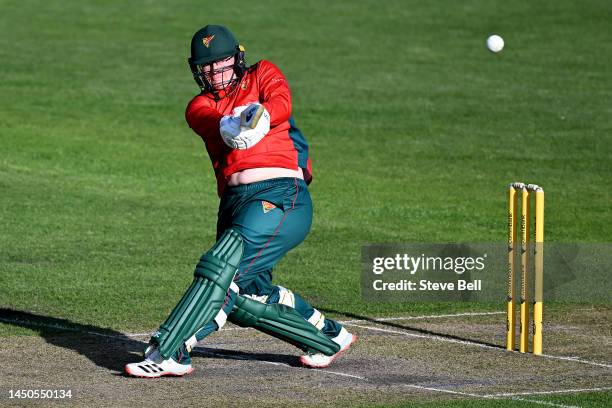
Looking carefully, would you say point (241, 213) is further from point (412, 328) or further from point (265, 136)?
point (412, 328)

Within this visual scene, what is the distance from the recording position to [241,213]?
27.9 ft

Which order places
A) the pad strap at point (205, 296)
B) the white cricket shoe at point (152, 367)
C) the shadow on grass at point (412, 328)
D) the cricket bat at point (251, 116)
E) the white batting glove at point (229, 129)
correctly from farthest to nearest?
the shadow on grass at point (412, 328), the white cricket shoe at point (152, 367), the pad strap at point (205, 296), the white batting glove at point (229, 129), the cricket bat at point (251, 116)

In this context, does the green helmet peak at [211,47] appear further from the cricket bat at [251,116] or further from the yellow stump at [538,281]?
the yellow stump at [538,281]

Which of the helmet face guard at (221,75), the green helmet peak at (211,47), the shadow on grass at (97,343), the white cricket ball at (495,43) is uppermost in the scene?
the white cricket ball at (495,43)

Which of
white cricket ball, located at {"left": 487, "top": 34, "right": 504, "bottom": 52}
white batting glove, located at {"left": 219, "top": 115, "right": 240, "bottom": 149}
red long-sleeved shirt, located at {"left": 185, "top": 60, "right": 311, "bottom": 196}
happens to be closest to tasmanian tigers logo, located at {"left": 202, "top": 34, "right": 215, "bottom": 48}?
red long-sleeved shirt, located at {"left": 185, "top": 60, "right": 311, "bottom": 196}

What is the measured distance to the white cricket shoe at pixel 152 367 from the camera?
8.49 m

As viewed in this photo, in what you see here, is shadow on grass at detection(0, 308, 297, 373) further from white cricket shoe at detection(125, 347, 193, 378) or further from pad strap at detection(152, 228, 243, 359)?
pad strap at detection(152, 228, 243, 359)

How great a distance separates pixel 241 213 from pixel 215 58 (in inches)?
40.9

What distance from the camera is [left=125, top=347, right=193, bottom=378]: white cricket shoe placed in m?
8.49

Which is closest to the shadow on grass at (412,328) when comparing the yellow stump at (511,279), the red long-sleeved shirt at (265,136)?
the yellow stump at (511,279)

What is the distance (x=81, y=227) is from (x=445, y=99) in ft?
34.7

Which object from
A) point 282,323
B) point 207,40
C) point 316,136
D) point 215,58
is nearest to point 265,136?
point 215,58

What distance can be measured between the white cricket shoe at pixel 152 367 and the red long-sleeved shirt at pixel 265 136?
3.86ft

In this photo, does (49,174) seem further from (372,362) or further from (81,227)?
(372,362)
